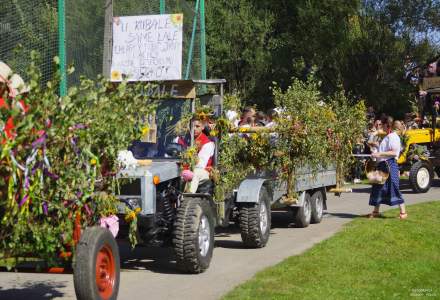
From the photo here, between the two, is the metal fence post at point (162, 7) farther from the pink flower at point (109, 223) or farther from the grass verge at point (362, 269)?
the pink flower at point (109, 223)

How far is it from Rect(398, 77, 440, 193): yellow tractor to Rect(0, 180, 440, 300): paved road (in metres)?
6.21

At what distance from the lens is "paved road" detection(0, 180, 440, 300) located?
8305 mm

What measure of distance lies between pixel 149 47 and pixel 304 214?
399 cm

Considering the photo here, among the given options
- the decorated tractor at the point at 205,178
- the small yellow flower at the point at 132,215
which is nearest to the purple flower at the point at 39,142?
the decorated tractor at the point at 205,178

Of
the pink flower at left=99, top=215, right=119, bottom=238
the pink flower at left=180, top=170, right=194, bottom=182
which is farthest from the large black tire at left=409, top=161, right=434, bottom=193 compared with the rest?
the pink flower at left=99, top=215, right=119, bottom=238

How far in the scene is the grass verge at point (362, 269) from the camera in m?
8.19

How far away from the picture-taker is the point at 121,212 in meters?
8.67

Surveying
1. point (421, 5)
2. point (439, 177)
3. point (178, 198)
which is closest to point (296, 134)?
point (178, 198)

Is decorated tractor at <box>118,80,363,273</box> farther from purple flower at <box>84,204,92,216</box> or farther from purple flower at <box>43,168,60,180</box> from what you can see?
purple flower at <box>43,168,60,180</box>

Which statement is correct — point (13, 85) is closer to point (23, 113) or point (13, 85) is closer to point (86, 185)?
point (23, 113)

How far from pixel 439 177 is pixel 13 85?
18.4 m

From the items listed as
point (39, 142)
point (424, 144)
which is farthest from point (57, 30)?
point (424, 144)

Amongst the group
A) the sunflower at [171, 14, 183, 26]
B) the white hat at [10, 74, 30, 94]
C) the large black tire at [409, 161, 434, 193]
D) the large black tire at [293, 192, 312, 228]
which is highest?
the sunflower at [171, 14, 183, 26]

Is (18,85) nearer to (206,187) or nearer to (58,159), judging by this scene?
(58,159)
